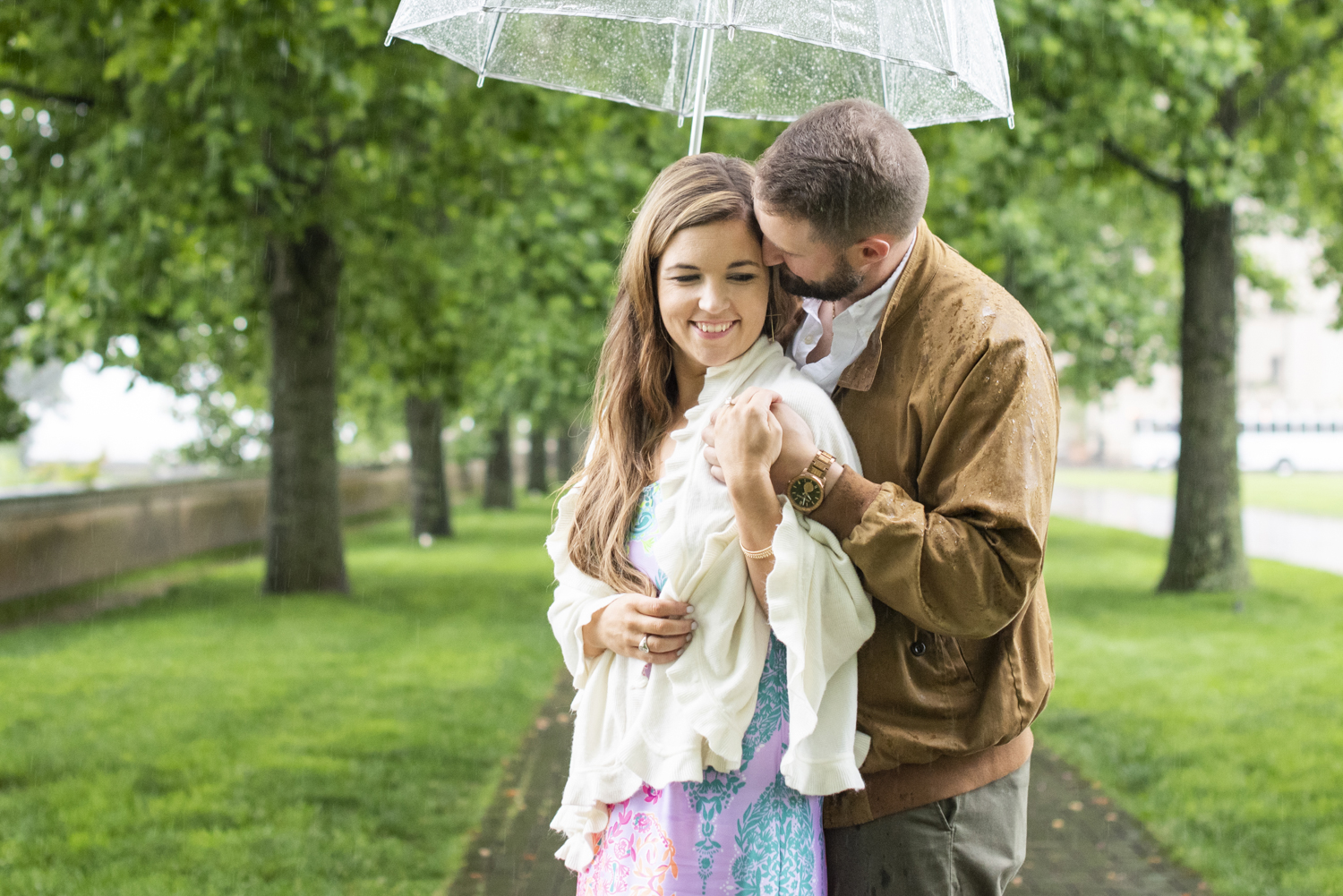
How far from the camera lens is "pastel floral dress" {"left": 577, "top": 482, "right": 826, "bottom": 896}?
224 centimetres

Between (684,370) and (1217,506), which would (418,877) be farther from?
(1217,506)

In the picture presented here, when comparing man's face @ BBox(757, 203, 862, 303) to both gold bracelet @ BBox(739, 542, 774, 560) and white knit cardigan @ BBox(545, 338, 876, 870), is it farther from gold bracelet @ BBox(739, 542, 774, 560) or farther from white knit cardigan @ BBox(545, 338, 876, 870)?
gold bracelet @ BBox(739, 542, 774, 560)

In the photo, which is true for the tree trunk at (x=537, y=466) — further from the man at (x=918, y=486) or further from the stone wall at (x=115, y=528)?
the man at (x=918, y=486)

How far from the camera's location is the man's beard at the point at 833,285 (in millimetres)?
2209

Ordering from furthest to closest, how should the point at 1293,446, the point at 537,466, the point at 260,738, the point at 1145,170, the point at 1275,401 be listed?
1. the point at 1275,401
2. the point at 1293,446
3. the point at 537,466
4. the point at 1145,170
5. the point at 260,738

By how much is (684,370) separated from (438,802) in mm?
4637

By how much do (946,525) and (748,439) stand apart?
1.19ft

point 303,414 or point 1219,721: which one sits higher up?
point 303,414

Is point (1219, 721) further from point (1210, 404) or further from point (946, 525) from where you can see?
point (946, 525)

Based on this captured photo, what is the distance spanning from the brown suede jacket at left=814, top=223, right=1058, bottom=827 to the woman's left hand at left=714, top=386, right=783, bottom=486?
0.45 feet

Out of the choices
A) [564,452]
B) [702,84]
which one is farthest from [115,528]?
[564,452]

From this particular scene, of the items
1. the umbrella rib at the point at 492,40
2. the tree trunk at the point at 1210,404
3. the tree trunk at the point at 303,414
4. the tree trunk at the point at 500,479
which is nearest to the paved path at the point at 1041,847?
the umbrella rib at the point at 492,40

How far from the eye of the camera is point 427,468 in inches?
851

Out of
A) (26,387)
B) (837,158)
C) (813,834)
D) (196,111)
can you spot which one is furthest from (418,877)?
(26,387)
